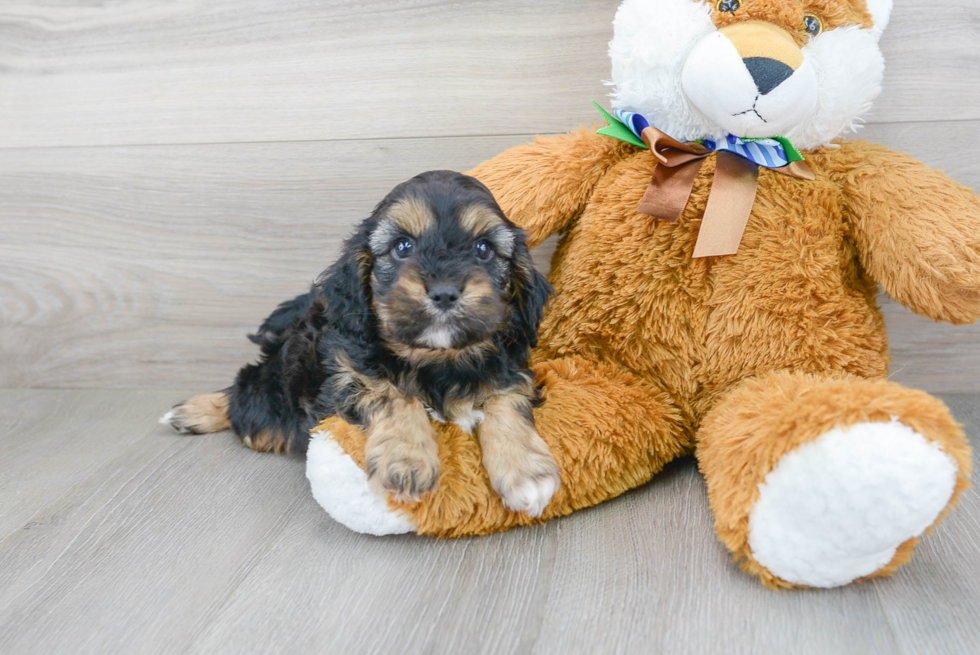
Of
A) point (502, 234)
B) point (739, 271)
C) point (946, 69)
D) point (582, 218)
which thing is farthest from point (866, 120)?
point (502, 234)

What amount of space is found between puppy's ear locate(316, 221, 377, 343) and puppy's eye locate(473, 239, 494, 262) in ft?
0.78

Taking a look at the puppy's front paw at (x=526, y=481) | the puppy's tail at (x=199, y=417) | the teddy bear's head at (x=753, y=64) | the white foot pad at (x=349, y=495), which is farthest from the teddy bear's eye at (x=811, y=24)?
the puppy's tail at (x=199, y=417)

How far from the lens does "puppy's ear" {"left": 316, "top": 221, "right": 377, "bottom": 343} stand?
1516 mm

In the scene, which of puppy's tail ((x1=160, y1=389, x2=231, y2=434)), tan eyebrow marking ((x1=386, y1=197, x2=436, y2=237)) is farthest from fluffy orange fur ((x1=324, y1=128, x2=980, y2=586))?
puppy's tail ((x1=160, y1=389, x2=231, y2=434))

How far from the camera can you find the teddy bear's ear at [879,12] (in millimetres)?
1569

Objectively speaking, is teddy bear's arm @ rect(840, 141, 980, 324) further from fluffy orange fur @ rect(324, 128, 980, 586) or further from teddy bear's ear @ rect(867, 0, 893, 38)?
teddy bear's ear @ rect(867, 0, 893, 38)

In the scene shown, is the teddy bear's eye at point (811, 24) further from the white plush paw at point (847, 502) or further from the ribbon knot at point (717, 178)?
the white plush paw at point (847, 502)

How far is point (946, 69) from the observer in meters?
1.87

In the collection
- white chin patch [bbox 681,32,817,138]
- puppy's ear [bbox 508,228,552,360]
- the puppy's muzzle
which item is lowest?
puppy's ear [bbox 508,228,552,360]

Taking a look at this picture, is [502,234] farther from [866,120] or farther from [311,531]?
[866,120]

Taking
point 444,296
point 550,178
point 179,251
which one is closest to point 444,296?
point 444,296

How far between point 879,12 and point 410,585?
1532 millimetres

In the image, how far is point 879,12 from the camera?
1580 mm

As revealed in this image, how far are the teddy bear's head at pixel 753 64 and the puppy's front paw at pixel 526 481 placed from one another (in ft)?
2.60
